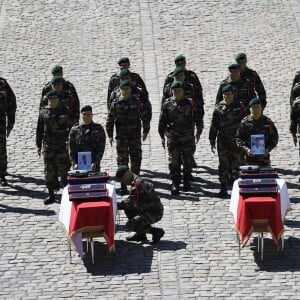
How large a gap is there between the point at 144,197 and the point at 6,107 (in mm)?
3905

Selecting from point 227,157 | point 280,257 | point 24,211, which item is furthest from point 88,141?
point 280,257

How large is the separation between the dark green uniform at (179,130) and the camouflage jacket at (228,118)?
16.0 inches

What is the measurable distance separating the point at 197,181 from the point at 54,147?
2560mm

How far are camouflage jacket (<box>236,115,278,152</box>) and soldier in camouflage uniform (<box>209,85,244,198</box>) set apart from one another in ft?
1.84

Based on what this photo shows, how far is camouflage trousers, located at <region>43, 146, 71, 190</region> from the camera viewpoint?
18844 mm

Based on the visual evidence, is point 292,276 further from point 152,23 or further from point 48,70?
point 152,23

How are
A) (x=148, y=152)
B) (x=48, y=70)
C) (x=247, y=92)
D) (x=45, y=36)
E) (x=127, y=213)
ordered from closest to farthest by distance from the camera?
(x=127, y=213) → (x=247, y=92) → (x=148, y=152) → (x=48, y=70) → (x=45, y=36)

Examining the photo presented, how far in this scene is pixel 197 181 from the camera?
19656mm

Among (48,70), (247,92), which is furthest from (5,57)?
(247,92)

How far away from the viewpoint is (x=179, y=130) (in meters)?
19.1

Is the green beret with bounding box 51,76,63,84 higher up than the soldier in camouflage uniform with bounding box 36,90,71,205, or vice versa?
the green beret with bounding box 51,76,63,84

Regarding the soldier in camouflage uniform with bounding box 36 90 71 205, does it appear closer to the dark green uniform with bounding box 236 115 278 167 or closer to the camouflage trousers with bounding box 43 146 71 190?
the camouflage trousers with bounding box 43 146 71 190

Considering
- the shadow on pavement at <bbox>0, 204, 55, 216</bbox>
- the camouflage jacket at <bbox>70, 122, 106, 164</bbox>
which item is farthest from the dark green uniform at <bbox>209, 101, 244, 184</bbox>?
the shadow on pavement at <bbox>0, 204, 55, 216</bbox>

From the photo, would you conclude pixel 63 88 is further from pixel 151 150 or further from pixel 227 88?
pixel 227 88
